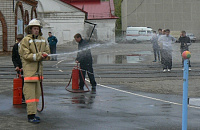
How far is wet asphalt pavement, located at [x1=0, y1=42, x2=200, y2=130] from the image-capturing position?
703 cm

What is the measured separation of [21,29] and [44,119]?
797 inches

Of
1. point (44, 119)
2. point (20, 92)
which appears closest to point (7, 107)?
point (20, 92)

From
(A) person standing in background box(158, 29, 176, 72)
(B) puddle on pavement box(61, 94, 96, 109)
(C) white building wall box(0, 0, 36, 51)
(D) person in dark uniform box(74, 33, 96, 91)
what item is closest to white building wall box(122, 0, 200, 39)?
(C) white building wall box(0, 0, 36, 51)

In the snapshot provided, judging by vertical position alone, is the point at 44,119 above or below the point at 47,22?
below

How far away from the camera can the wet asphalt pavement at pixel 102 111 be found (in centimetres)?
703

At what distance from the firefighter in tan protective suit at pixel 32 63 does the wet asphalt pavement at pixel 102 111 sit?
0.35 meters

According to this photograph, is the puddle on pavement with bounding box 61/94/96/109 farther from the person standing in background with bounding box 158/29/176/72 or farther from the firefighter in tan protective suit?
the person standing in background with bounding box 158/29/176/72

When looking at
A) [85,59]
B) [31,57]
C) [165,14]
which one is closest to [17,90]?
[31,57]

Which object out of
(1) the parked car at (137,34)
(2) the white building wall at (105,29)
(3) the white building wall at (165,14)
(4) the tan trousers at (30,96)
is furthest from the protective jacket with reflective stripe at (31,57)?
(3) the white building wall at (165,14)

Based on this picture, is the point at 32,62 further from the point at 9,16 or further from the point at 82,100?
the point at 9,16

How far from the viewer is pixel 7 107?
8.83 metres

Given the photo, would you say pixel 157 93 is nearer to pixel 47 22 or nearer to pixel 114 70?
pixel 114 70

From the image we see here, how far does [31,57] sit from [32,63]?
20 centimetres

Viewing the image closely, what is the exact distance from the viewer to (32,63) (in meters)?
7.53
